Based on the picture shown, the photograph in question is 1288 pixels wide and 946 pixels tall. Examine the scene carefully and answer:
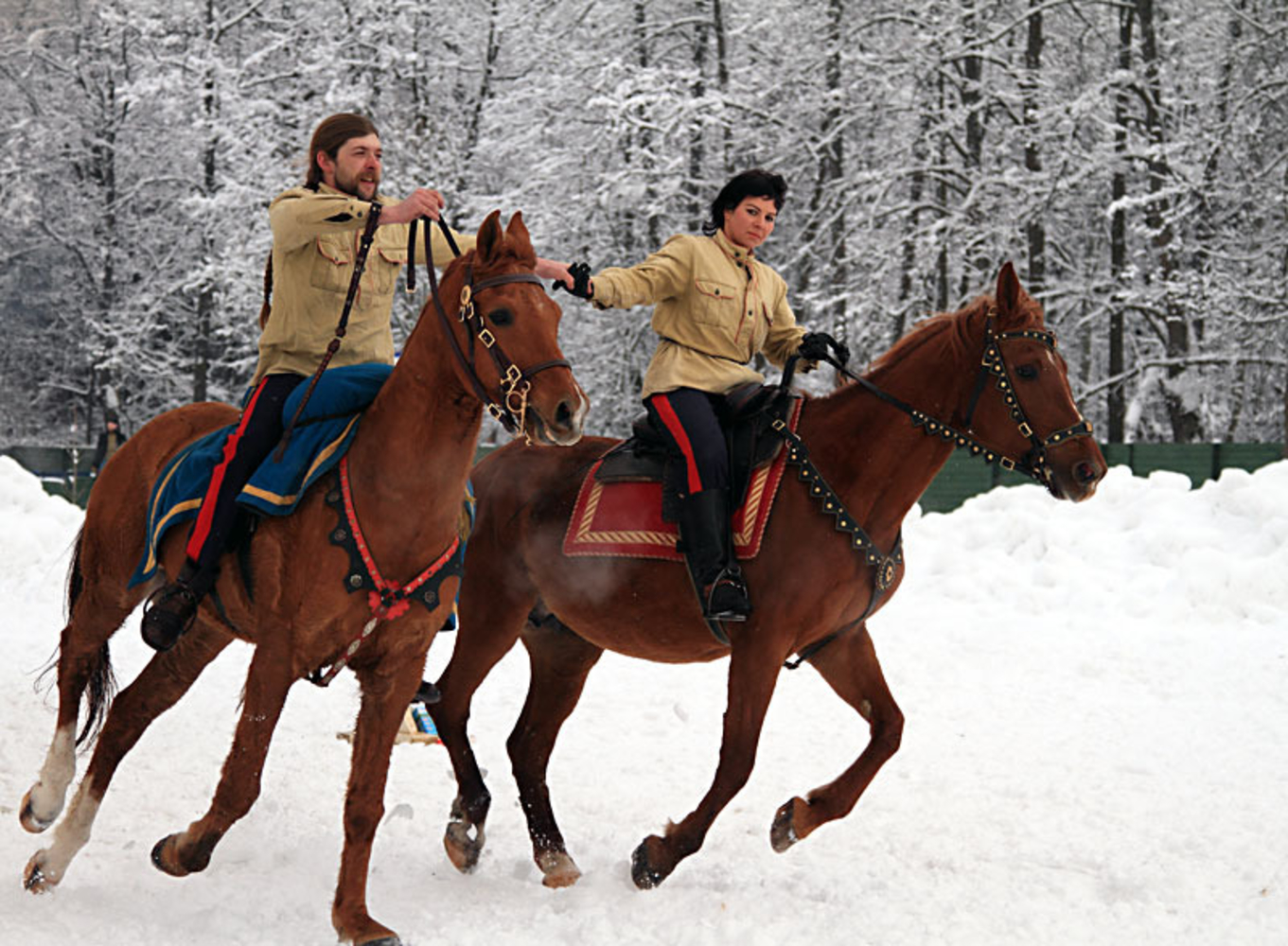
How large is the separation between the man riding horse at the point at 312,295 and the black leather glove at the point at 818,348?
1286 millimetres

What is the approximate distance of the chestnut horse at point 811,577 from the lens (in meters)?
4.88

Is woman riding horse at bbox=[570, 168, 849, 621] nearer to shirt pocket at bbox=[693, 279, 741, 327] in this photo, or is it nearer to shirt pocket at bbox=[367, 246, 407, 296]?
shirt pocket at bbox=[693, 279, 741, 327]

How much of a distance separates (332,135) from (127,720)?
228 cm

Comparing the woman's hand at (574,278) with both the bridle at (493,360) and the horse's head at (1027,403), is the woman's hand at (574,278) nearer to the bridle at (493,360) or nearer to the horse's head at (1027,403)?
the bridle at (493,360)

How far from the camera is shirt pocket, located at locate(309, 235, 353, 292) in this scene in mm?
4605

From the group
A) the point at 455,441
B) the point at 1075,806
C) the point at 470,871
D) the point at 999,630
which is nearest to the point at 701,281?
the point at 455,441

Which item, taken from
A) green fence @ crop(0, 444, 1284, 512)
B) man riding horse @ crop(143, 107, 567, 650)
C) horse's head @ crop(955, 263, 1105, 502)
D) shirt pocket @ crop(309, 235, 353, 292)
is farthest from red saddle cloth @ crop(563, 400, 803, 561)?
green fence @ crop(0, 444, 1284, 512)

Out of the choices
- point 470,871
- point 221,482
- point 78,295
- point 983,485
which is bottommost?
point 983,485

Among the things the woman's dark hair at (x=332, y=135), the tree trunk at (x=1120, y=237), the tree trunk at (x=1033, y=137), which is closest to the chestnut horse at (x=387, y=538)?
the woman's dark hair at (x=332, y=135)

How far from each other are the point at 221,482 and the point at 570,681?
2.05 meters

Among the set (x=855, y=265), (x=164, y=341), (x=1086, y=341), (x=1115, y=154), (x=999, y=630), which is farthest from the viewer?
(x=164, y=341)

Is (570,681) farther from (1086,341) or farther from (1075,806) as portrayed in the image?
(1086,341)

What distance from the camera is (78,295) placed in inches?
1169

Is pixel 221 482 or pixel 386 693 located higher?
pixel 221 482
